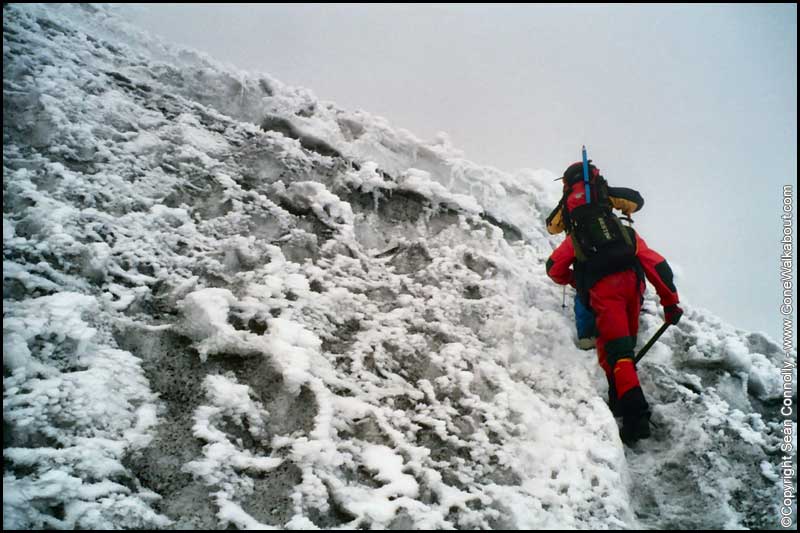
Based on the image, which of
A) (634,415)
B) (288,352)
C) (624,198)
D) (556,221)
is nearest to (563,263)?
(556,221)

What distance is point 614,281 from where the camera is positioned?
438 centimetres

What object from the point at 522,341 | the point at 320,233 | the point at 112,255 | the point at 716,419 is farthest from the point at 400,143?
the point at 716,419

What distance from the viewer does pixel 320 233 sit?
504 centimetres

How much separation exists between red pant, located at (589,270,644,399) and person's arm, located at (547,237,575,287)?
45cm

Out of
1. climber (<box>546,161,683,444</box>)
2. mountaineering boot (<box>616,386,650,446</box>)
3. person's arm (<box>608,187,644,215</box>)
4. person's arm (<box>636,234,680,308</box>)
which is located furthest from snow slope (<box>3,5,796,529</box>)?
person's arm (<box>608,187,644,215</box>)

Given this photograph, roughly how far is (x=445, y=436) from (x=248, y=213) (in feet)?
9.76

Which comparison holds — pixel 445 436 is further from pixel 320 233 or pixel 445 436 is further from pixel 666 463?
pixel 320 233

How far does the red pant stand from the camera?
4008 mm

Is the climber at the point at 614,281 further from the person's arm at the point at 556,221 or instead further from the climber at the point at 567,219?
the person's arm at the point at 556,221

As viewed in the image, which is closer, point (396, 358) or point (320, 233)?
point (396, 358)

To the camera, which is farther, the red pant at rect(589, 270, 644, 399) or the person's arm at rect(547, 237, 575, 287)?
the person's arm at rect(547, 237, 575, 287)

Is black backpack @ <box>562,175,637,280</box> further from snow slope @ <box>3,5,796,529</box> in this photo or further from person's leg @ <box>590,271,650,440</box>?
snow slope @ <box>3,5,796,529</box>

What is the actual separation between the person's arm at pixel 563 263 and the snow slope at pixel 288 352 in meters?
0.41

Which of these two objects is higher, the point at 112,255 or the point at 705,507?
the point at 112,255
